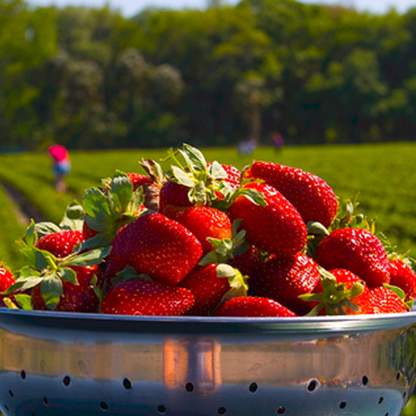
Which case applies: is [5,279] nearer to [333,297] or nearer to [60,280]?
[60,280]

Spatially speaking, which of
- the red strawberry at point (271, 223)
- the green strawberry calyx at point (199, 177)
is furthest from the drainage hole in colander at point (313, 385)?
the green strawberry calyx at point (199, 177)

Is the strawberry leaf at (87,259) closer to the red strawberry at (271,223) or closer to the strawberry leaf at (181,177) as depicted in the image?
the strawberry leaf at (181,177)

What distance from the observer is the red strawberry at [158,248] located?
1.79m

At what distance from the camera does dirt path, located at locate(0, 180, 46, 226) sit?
742 inches

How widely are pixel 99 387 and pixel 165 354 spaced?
0.54ft

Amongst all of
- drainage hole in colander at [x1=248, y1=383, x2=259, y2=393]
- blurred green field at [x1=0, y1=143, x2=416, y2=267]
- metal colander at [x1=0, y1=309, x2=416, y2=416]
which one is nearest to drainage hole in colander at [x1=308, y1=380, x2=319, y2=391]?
metal colander at [x1=0, y1=309, x2=416, y2=416]

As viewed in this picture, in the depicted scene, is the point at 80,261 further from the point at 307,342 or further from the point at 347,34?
the point at 347,34

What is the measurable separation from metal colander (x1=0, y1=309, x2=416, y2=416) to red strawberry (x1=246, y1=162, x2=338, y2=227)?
0.41 metres

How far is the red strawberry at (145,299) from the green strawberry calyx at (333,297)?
253mm

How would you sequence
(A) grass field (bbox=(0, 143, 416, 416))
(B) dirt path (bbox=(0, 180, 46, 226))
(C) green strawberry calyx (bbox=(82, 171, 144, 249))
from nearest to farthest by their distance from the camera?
(C) green strawberry calyx (bbox=(82, 171, 144, 249)), (A) grass field (bbox=(0, 143, 416, 416)), (B) dirt path (bbox=(0, 180, 46, 226))

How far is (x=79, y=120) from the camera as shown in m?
81.9

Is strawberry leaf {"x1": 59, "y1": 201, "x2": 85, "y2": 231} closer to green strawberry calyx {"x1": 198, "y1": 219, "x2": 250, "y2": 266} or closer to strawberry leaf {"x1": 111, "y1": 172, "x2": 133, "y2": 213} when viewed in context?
strawberry leaf {"x1": 111, "y1": 172, "x2": 133, "y2": 213}

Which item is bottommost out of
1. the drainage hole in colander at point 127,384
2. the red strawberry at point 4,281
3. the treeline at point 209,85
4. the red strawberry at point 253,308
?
the treeline at point 209,85

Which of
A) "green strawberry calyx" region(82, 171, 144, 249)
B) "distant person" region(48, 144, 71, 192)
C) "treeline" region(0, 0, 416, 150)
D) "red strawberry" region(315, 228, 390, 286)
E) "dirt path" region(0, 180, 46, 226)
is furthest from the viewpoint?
"treeline" region(0, 0, 416, 150)
